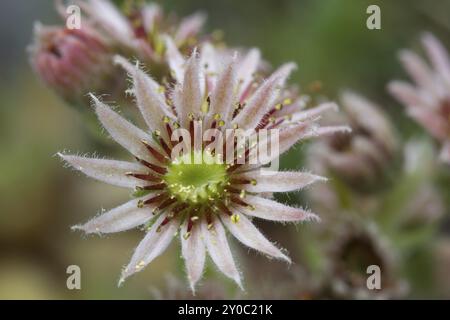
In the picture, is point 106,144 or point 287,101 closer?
point 287,101

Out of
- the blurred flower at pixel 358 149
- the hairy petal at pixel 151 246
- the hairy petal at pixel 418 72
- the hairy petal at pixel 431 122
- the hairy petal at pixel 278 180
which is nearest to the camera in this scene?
the hairy petal at pixel 151 246

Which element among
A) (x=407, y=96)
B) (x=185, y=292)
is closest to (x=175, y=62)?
(x=185, y=292)

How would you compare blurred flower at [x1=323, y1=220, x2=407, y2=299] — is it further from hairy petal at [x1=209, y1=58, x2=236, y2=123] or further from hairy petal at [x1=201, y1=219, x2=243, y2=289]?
hairy petal at [x1=209, y1=58, x2=236, y2=123]

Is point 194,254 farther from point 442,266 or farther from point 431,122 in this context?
point 442,266

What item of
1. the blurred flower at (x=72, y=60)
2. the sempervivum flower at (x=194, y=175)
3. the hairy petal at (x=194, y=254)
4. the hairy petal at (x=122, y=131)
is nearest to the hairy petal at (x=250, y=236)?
the sempervivum flower at (x=194, y=175)

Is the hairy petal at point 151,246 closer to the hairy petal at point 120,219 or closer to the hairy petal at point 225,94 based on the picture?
the hairy petal at point 120,219

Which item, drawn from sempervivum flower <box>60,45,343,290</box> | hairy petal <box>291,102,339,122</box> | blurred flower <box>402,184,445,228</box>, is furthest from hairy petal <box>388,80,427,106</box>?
sempervivum flower <box>60,45,343,290</box>
